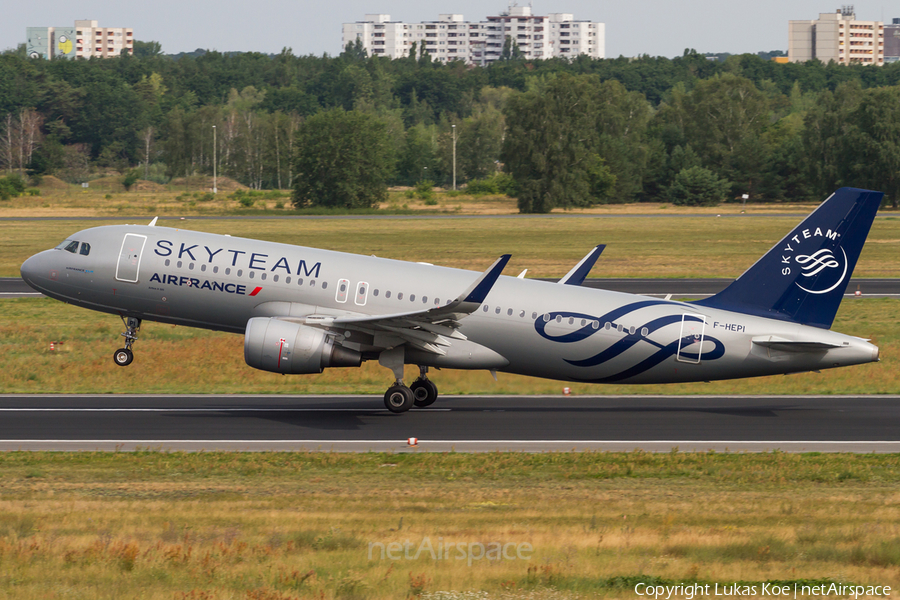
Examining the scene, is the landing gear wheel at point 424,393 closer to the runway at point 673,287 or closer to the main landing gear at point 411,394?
the main landing gear at point 411,394

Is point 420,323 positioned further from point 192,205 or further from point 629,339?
point 192,205

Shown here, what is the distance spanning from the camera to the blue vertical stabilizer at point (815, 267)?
30938mm

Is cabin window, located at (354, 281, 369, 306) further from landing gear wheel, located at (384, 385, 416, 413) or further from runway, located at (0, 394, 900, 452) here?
runway, located at (0, 394, 900, 452)

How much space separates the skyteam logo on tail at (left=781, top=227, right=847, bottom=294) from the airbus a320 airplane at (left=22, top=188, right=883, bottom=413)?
0.10 feet

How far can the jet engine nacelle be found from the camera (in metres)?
29.2

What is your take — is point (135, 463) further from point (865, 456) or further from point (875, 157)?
point (875, 157)

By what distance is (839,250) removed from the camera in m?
31.1

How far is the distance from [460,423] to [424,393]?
2728 mm

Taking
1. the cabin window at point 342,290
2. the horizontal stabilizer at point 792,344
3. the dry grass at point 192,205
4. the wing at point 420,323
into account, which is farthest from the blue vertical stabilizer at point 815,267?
the dry grass at point 192,205

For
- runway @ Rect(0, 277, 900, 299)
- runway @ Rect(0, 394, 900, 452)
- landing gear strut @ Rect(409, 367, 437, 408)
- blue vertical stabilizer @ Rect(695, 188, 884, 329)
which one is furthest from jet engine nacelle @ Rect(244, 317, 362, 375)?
runway @ Rect(0, 277, 900, 299)

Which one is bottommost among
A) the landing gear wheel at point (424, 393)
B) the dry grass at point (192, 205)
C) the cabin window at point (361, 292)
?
the landing gear wheel at point (424, 393)

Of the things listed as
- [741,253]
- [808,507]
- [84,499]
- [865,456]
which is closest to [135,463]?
[84,499]

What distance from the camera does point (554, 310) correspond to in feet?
102

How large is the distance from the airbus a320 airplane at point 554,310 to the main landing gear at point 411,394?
53 millimetres
